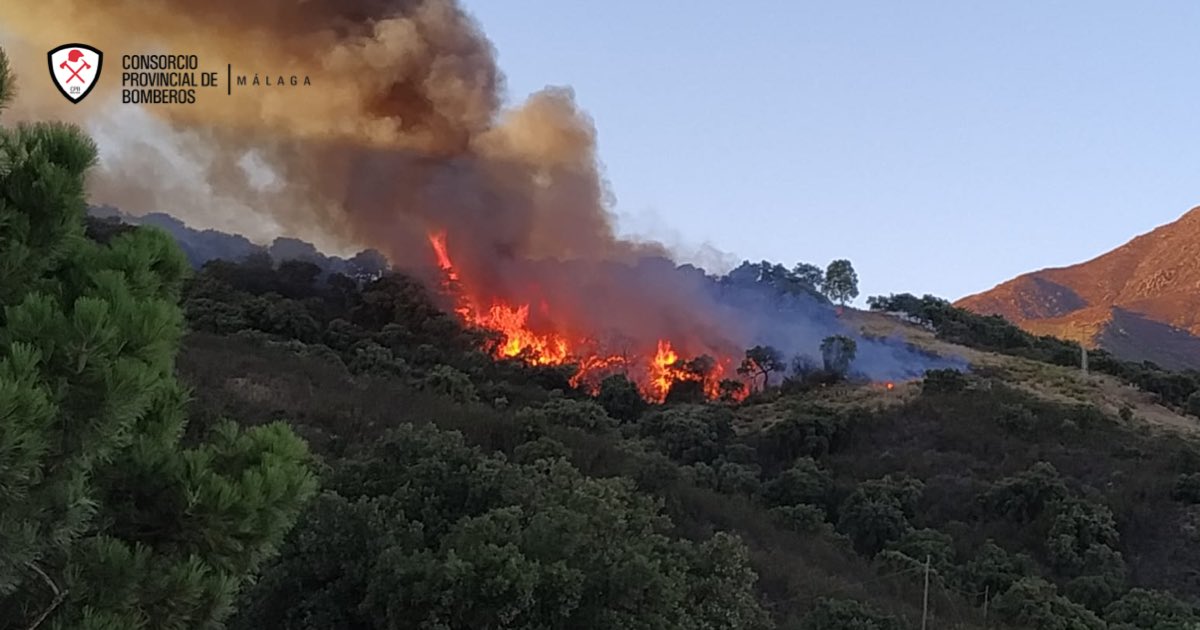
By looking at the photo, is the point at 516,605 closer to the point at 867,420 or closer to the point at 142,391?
the point at 142,391

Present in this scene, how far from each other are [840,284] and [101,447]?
90.4 metres

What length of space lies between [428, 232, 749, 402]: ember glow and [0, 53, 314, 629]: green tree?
50.5 m

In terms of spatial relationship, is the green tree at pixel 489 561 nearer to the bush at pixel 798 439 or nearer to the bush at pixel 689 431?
the bush at pixel 689 431

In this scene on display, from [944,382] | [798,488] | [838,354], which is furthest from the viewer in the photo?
[838,354]

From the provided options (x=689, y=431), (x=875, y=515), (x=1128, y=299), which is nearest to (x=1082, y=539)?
(x=875, y=515)

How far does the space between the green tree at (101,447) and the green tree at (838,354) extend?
189 ft

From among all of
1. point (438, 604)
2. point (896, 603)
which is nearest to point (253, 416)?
point (896, 603)

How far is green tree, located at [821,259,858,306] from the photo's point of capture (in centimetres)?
9244

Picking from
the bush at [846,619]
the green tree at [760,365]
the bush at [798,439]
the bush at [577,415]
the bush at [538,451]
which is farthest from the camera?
the green tree at [760,365]

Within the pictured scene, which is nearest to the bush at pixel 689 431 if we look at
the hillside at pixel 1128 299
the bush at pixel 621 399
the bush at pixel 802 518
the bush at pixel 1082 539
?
the bush at pixel 621 399

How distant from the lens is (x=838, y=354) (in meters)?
63.2

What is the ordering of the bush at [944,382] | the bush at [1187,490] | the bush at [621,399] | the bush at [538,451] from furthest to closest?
the bush at [944,382]
the bush at [621,399]
the bush at [1187,490]
the bush at [538,451]

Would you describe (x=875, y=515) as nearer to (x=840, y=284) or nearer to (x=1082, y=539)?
(x=1082, y=539)

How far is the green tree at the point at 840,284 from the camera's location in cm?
9244
